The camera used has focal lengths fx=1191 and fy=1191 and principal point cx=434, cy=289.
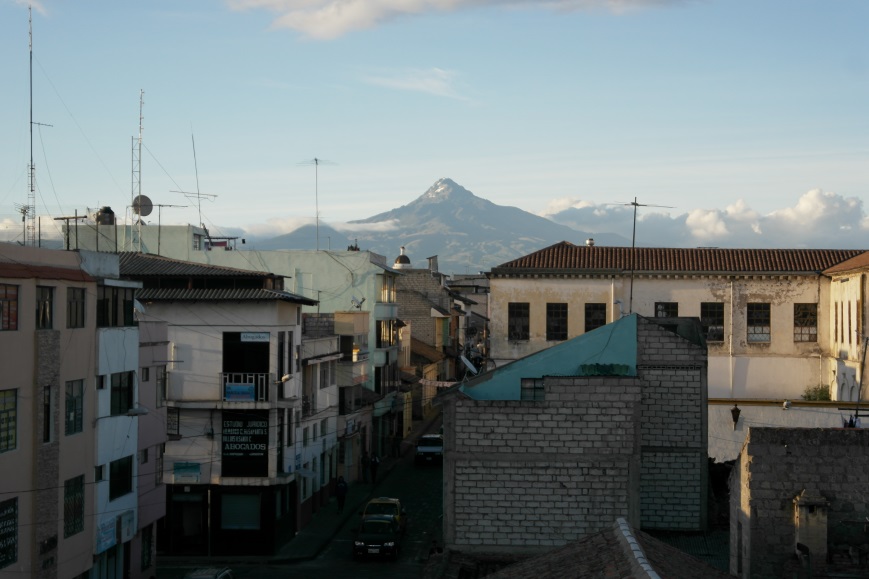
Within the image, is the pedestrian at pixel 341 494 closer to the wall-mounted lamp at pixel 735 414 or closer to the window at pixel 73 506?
the wall-mounted lamp at pixel 735 414

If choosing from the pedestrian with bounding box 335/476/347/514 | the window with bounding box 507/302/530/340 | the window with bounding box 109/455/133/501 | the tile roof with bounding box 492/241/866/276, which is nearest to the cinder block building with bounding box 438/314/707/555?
the window with bounding box 109/455/133/501

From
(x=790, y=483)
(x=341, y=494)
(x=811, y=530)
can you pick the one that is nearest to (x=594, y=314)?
(x=341, y=494)

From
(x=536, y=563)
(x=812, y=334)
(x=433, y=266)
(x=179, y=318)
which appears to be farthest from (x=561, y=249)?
(x=433, y=266)

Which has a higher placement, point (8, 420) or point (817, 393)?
point (8, 420)

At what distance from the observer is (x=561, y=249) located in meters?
60.2

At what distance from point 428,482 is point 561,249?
13.4m

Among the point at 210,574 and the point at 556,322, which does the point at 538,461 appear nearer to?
the point at 210,574

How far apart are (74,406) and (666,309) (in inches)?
1344

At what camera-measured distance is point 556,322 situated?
58.1 m

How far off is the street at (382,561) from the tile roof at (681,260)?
11.4 m

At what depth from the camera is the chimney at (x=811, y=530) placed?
67.9ft

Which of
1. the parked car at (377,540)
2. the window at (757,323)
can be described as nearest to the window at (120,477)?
the parked car at (377,540)

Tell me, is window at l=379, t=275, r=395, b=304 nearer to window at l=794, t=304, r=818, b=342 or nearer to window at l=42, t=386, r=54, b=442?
window at l=794, t=304, r=818, b=342

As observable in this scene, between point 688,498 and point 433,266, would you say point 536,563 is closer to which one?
point 688,498
